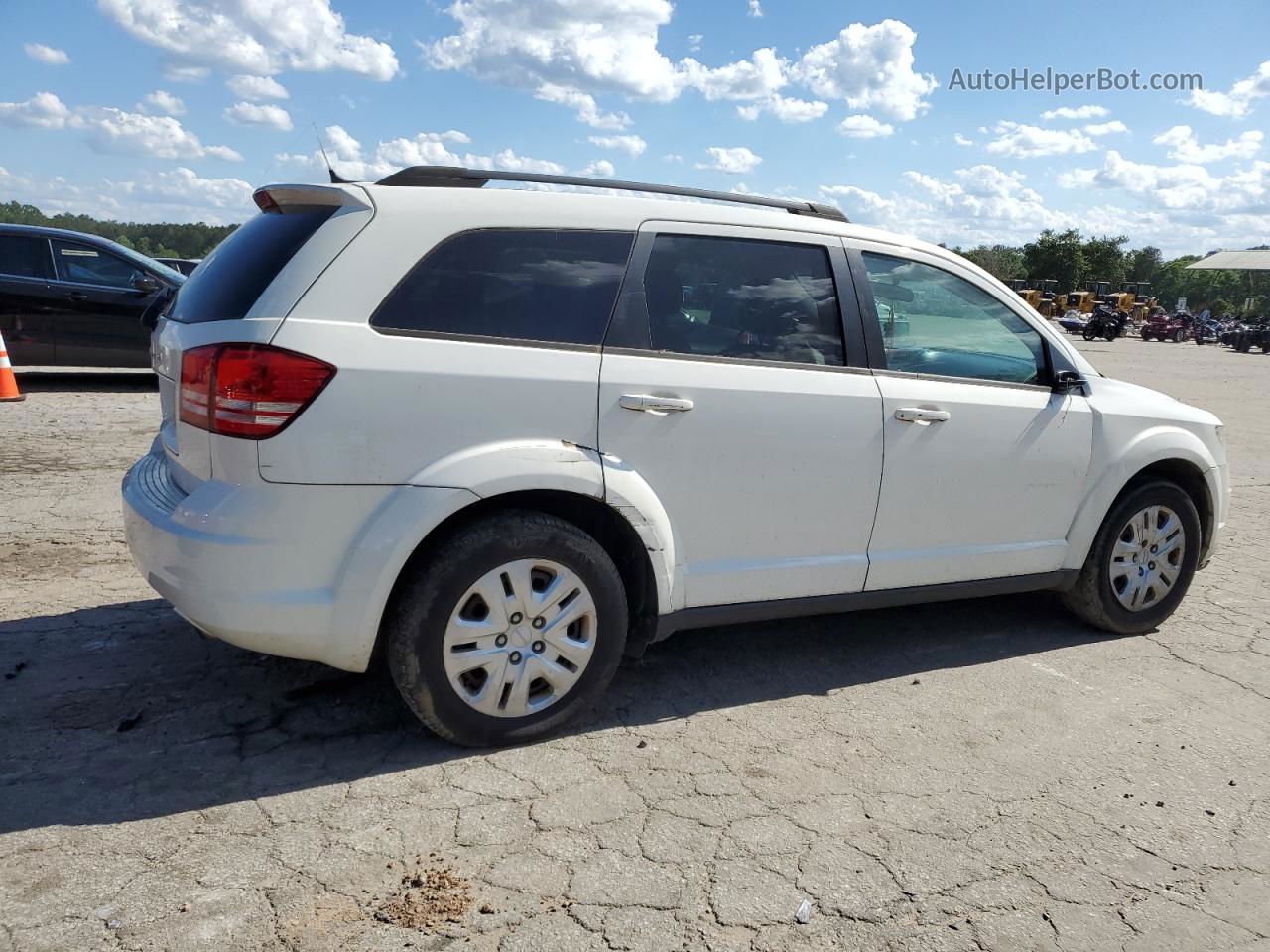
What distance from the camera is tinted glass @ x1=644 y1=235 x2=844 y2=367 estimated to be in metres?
3.61

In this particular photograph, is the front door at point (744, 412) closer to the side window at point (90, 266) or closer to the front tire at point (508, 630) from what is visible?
the front tire at point (508, 630)

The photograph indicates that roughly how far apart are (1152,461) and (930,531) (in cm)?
133

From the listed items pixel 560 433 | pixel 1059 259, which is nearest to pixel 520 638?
pixel 560 433

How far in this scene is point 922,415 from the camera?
4000 millimetres

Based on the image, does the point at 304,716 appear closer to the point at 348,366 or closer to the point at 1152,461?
the point at 348,366

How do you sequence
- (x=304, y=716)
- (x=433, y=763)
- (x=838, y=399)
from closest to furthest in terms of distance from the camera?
(x=433, y=763) < (x=304, y=716) < (x=838, y=399)

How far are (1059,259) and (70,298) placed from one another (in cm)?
7588

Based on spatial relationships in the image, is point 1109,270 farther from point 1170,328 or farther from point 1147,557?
point 1147,557

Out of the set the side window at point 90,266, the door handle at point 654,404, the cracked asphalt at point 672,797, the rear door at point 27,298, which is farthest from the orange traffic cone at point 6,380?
the door handle at point 654,404

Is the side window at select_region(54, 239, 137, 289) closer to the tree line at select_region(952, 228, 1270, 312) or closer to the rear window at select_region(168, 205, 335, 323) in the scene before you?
the rear window at select_region(168, 205, 335, 323)

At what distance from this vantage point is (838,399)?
383cm

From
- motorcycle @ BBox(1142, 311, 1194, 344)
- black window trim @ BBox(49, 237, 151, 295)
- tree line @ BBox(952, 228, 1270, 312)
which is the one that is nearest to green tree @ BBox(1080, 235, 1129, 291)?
tree line @ BBox(952, 228, 1270, 312)

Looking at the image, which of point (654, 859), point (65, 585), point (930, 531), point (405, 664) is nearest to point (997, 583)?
point (930, 531)

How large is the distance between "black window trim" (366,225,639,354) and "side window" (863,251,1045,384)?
114 cm
